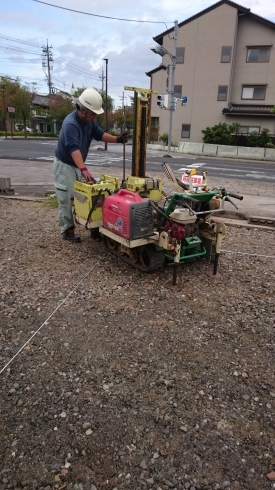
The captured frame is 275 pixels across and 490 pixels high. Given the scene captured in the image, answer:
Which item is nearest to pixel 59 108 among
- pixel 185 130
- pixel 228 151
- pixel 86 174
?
pixel 185 130

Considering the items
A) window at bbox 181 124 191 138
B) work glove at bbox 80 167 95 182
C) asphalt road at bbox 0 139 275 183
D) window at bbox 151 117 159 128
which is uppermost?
window at bbox 151 117 159 128

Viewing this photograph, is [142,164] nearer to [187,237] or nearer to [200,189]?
[200,189]

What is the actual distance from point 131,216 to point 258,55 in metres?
28.3

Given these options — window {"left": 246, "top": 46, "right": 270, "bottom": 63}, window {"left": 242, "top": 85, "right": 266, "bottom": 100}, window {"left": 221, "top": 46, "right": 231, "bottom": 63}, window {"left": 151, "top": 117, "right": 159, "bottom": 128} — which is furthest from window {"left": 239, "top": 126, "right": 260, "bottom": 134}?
window {"left": 151, "top": 117, "right": 159, "bottom": 128}

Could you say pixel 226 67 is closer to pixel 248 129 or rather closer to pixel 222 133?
pixel 248 129

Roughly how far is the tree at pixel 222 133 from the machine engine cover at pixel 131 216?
24203mm

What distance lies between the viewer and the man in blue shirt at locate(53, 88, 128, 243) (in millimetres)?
4145

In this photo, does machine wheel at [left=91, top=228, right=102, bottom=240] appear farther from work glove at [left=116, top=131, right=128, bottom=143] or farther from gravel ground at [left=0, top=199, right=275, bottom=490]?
work glove at [left=116, top=131, right=128, bottom=143]

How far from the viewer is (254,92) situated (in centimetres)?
2698

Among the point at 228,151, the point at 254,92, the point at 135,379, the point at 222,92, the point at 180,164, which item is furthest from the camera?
the point at 222,92

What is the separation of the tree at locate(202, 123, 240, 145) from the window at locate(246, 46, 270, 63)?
536 cm

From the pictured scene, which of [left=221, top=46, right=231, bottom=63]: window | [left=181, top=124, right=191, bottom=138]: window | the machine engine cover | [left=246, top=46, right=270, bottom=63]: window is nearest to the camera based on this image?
the machine engine cover

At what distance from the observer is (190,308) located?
10.5 feet

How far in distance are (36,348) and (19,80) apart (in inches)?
1797
